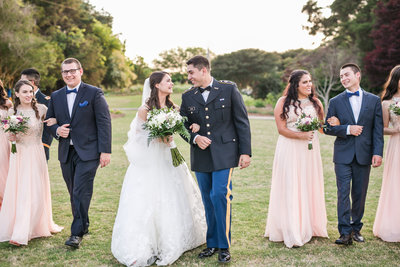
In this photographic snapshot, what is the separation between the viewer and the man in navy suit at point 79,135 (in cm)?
548

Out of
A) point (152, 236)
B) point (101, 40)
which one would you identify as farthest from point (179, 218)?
point (101, 40)

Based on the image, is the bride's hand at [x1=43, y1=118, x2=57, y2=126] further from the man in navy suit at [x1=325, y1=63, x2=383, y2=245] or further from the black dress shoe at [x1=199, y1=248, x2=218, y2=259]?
the man in navy suit at [x1=325, y1=63, x2=383, y2=245]

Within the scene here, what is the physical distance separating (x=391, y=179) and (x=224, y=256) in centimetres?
283

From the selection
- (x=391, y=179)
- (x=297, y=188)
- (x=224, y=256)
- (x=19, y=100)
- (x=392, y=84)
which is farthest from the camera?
(x=19, y=100)

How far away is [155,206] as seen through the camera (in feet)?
16.7

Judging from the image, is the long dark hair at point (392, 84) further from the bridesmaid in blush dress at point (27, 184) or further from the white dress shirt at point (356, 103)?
the bridesmaid in blush dress at point (27, 184)

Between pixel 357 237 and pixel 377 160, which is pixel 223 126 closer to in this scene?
pixel 377 160

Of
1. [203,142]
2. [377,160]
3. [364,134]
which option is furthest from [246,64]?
[203,142]

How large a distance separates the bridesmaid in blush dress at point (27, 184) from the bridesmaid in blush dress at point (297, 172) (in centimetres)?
345

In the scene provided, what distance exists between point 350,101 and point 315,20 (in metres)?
41.7

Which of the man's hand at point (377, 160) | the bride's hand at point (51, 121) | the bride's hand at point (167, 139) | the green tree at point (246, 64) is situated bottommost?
the man's hand at point (377, 160)

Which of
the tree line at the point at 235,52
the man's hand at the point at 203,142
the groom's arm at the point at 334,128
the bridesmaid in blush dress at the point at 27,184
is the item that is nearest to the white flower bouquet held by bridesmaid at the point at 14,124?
the bridesmaid in blush dress at the point at 27,184

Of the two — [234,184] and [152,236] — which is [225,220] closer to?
[152,236]

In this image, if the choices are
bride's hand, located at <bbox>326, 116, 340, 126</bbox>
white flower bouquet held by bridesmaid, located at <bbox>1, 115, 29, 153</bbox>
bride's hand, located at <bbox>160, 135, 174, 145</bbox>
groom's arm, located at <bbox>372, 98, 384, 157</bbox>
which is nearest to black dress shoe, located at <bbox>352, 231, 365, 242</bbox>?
groom's arm, located at <bbox>372, 98, 384, 157</bbox>
